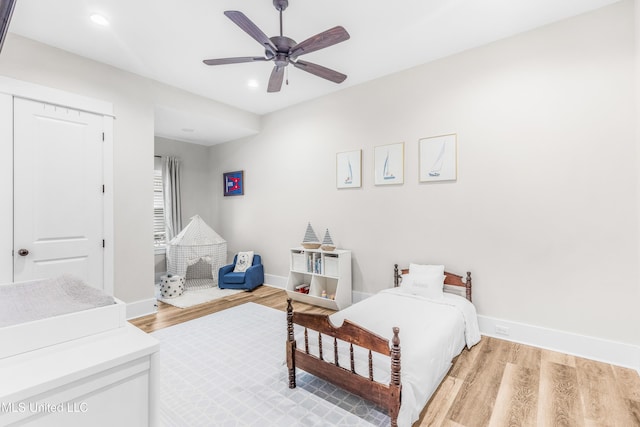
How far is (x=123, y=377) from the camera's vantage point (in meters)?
0.93

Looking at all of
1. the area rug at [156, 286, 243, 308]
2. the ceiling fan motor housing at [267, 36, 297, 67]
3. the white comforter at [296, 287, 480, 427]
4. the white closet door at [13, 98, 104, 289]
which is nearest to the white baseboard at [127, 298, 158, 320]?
the area rug at [156, 286, 243, 308]

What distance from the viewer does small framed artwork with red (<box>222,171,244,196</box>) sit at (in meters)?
5.59

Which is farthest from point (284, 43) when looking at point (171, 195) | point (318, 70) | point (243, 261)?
point (171, 195)

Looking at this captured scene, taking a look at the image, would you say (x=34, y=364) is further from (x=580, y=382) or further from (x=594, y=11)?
(x=594, y=11)

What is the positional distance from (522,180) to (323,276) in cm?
256

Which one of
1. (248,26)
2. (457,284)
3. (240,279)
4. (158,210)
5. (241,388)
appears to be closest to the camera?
(248,26)

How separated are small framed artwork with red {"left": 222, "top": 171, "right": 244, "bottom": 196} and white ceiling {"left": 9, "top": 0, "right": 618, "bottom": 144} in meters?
2.12

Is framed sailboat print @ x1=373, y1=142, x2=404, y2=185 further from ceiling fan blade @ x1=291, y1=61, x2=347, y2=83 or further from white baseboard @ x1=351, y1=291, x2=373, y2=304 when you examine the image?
white baseboard @ x1=351, y1=291, x2=373, y2=304

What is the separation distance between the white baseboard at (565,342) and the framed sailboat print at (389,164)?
183cm

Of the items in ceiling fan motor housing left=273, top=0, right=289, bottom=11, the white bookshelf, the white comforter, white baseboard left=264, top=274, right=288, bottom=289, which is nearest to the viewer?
the white comforter

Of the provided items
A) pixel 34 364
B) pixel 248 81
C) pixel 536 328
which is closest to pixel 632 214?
pixel 536 328

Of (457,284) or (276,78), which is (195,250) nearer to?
(276,78)

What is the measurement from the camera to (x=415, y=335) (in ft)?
6.93

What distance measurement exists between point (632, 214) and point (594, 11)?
5.83 ft
